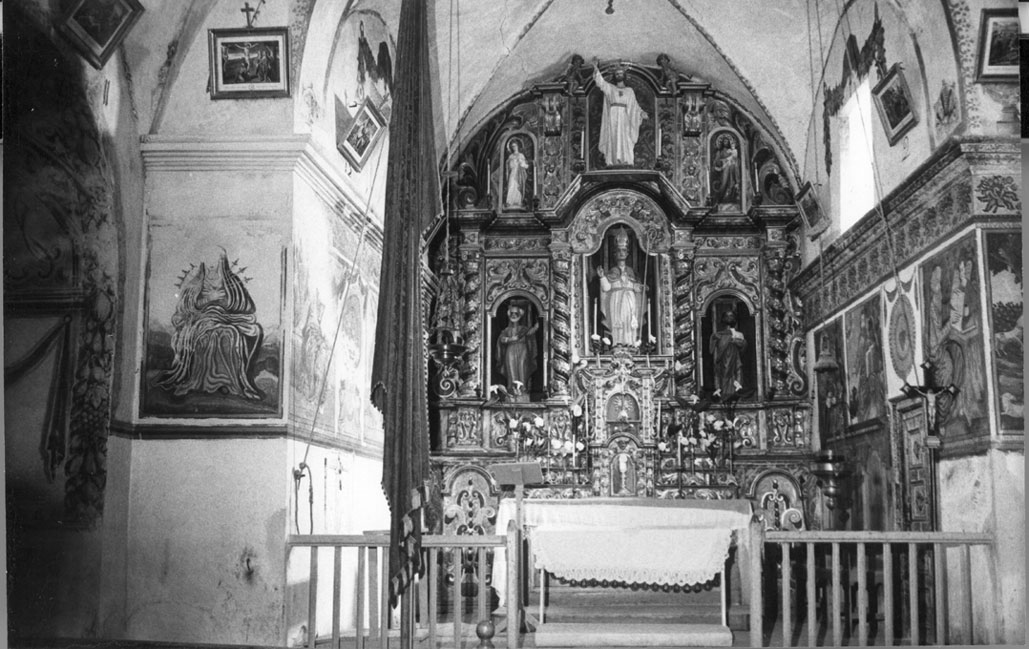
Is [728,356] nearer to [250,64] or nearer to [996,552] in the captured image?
[996,552]

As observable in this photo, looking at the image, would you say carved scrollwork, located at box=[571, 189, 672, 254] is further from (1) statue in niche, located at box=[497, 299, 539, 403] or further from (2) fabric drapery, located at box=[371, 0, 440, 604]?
(2) fabric drapery, located at box=[371, 0, 440, 604]

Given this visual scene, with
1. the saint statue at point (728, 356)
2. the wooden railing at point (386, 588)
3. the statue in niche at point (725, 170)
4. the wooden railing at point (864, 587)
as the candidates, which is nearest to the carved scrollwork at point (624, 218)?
the statue in niche at point (725, 170)

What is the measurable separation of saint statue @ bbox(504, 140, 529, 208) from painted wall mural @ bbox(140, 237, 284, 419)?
5.08 meters

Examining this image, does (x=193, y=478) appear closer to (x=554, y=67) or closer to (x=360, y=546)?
(x=360, y=546)

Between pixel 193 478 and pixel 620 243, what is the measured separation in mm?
5944

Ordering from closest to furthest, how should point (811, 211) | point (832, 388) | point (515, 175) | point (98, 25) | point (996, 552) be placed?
1. point (996, 552)
2. point (98, 25)
3. point (832, 388)
4. point (811, 211)
5. point (515, 175)

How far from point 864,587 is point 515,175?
23.4 ft

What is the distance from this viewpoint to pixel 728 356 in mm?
12250

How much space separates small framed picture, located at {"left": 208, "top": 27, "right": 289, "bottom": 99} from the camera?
27.7ft

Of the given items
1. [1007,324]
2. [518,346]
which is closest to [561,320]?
[518,346]

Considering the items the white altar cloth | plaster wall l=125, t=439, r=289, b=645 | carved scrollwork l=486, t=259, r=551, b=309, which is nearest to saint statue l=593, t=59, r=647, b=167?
carved scrollwork l=486, t=259, r=551, b=309

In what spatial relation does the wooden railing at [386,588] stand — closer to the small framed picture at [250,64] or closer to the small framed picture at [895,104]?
the small framed picture at [250,64]

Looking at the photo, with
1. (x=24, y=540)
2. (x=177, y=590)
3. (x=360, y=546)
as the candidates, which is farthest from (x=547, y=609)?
(x=24, y=540)

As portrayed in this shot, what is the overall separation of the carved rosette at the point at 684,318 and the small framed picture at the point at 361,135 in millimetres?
4027
